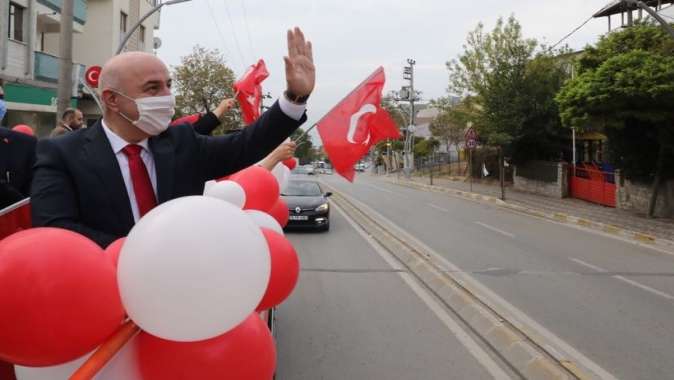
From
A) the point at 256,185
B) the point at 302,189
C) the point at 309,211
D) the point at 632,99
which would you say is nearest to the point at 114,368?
the point at 256,185

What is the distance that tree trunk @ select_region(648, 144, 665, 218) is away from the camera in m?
15.9

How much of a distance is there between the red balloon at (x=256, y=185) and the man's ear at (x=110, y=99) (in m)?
1.75

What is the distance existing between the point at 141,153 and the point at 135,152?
0.03 metres

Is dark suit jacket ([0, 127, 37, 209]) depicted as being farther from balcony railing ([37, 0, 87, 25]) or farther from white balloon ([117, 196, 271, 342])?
balcony railing ([37, 0, 87, 25])

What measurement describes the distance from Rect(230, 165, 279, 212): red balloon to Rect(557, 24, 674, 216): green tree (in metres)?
12.9

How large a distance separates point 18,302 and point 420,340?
431cm

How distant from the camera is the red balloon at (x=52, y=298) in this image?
1364mm

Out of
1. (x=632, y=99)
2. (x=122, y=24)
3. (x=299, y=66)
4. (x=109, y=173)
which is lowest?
(x=109, y=173)

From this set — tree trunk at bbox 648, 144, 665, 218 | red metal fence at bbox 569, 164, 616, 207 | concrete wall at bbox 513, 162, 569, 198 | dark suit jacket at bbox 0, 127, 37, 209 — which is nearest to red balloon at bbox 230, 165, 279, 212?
dark suit jacket at bbox 0, 127, 37, 209

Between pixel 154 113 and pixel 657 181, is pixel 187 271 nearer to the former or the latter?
pixel 154 113

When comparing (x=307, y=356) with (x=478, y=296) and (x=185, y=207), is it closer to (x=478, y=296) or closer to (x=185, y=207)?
(x=478, y=296)

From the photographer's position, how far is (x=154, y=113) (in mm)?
2125

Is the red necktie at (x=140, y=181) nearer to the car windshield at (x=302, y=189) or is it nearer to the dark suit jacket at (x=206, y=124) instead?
the dark suit jacket at (x=206, y=124)

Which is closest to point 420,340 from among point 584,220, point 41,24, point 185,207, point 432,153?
point 185,207
